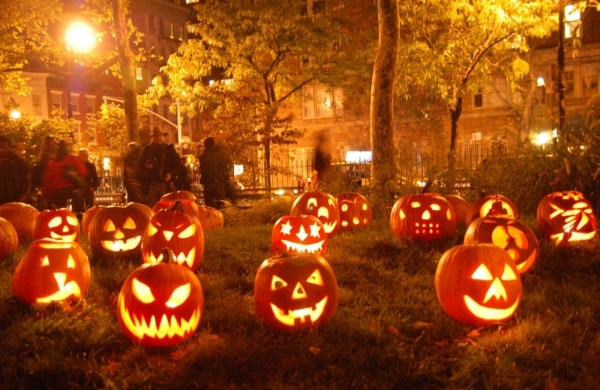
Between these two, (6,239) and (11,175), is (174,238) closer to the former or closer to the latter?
(6,239)

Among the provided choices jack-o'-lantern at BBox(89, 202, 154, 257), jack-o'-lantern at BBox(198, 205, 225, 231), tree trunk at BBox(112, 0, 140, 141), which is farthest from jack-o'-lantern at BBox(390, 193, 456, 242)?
tree trunk at BBox(112, 0, 140, 141)

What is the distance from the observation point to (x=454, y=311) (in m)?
4.45

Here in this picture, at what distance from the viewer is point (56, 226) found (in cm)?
757

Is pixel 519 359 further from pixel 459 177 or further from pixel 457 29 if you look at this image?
pixel 457 29

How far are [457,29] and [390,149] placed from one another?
30.4 feet

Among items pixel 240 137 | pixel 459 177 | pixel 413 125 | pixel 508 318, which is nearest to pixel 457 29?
pixel 240 137

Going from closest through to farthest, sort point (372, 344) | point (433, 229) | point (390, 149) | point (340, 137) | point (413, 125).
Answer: point (372, 344) < point (433, 229) < point (390, 149) < point (413, 125) < point (340, 137)

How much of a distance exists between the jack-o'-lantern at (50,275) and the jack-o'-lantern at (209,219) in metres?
4.03

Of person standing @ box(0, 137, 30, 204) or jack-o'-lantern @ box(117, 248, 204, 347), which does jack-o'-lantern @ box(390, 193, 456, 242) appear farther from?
person standing @ box(0, 137, 30, 204)

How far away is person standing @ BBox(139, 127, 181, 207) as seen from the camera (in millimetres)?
10117

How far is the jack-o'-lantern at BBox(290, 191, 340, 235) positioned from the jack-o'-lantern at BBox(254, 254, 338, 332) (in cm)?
348

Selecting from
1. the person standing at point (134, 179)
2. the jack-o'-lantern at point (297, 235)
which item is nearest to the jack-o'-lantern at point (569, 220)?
the jack-o'-lantern at point (297, 235)

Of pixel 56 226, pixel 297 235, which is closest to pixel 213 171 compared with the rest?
pixel 56 226

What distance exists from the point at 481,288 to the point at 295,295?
141 centimetres
